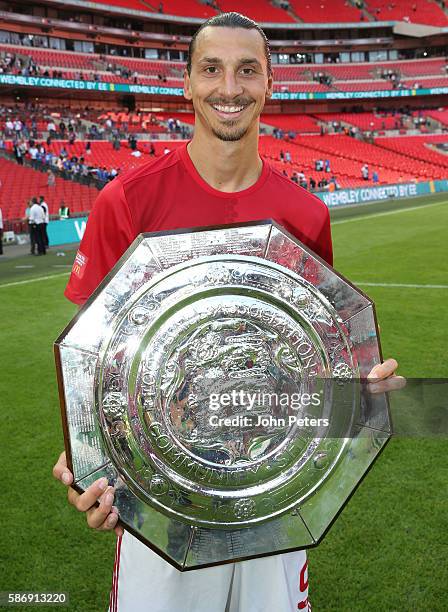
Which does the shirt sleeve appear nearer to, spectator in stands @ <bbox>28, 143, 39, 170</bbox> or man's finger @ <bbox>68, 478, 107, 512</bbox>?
man's finger @ <bbox>68, 478, 107, 512</bbox>

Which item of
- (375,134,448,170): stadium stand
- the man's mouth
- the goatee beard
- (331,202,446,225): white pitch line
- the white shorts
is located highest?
the man's mouth

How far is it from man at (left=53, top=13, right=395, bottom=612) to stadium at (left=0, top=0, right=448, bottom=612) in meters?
0.12

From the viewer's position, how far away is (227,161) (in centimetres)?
167

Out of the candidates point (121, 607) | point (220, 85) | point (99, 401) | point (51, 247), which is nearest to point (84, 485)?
point (99, 401)

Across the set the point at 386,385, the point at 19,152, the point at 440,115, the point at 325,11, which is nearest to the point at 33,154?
the point at 19,152

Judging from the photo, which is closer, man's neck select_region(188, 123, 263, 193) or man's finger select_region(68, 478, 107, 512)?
man's finger select_region(68, 478, 107, 512)

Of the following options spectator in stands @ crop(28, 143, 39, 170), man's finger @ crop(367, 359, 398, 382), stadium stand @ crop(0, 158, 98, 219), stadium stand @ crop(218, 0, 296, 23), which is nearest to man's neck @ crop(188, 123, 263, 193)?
man's finger @ crop(367, 359, 398, 382)

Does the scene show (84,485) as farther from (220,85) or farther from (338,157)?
(338,157)

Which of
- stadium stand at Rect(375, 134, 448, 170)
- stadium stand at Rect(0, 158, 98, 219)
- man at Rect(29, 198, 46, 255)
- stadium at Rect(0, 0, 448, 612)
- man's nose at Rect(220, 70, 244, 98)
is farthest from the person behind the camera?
stadium stand at Rect(375, 134, 448, 170)

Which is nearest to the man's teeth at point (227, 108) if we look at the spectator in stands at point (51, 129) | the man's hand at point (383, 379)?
the man's hand at point (383, 379)

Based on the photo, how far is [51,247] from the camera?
52.4ft

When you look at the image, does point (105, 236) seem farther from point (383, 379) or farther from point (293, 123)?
point (293, 123)

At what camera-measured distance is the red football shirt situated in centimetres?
167

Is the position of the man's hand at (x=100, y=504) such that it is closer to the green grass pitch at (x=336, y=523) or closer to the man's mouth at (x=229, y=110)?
the man's mouth at (x=229, y=110)
